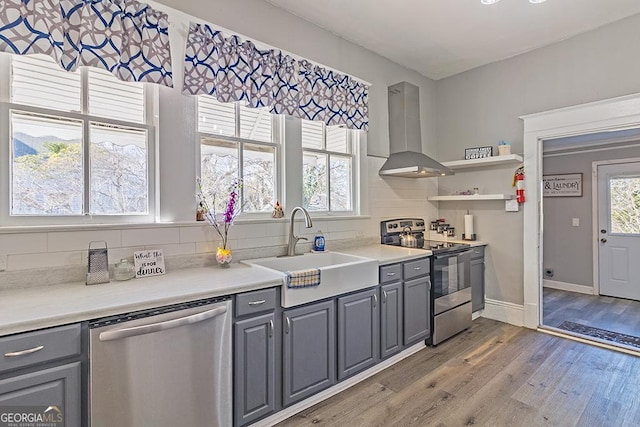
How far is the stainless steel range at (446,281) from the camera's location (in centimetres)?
310

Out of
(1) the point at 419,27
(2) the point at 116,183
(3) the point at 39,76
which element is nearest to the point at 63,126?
(3) the point at 39,76

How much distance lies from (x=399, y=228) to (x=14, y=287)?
10.7ft

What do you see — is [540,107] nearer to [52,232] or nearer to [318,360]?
[318,360]

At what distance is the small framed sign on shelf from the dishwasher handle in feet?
11.1

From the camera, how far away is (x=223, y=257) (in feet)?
7.37

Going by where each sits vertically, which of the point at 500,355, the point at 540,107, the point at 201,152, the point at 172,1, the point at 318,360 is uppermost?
the point at 172,1

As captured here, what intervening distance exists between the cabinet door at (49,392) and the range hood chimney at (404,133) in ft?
9.90

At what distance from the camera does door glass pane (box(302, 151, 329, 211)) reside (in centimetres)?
305

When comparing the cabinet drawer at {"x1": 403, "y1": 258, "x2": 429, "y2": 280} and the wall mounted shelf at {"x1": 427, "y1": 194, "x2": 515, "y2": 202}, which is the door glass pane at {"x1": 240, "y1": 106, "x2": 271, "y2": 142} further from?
the wall mounted shelf at {"x1": 427, "y1": 194, "x2": 515, "y2": 202}

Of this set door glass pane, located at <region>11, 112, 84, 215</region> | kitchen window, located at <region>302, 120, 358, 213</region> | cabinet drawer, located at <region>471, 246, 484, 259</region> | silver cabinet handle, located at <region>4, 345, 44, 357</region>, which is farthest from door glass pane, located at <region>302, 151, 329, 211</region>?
silver cabinet handle, located at <region>4, 345, 44, 357</region>

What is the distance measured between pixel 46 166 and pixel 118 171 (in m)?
0.35

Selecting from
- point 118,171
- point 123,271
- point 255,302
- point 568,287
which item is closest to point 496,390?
point 255,302

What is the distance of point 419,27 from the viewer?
10.1ft

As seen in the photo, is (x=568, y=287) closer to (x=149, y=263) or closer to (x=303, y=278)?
(x=303, y=278)
